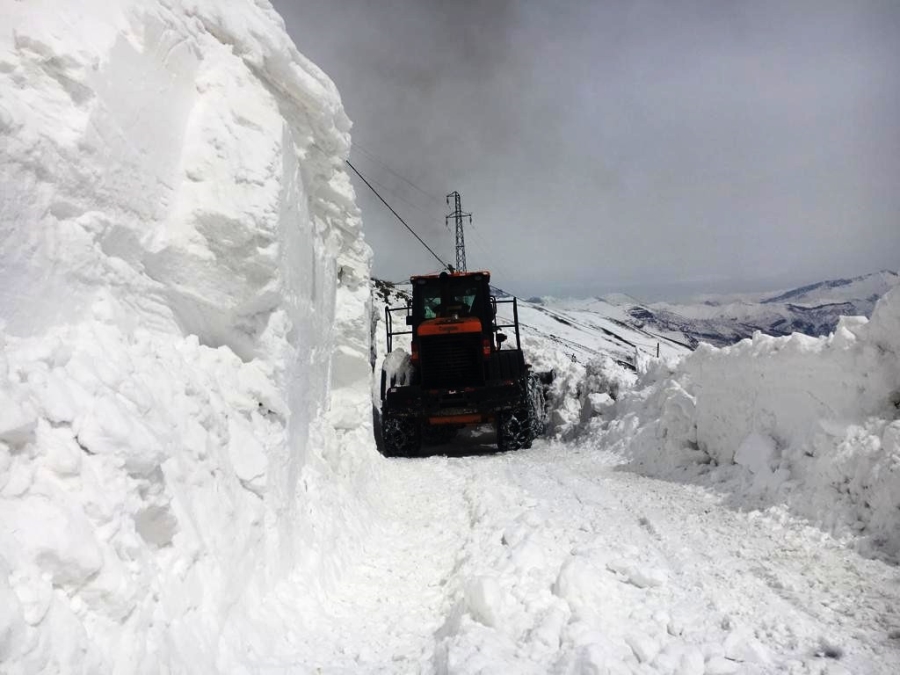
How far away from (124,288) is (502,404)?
9.08m

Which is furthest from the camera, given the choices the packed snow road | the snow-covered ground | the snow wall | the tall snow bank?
the tall snow bank

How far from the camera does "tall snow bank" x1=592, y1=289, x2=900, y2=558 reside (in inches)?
195

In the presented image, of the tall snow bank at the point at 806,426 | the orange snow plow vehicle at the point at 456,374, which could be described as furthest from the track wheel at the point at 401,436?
the tall snow bank at the point at 806,426

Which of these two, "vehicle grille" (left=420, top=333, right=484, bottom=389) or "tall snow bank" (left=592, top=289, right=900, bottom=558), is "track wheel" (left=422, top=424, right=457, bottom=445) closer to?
"vehicle grille" (left=420, top=333, right=484, bottom=389)

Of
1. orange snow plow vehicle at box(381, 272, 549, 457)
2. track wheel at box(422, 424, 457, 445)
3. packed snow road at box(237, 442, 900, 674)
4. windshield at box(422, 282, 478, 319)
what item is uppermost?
windshield at box(422, 282, 478, 319)

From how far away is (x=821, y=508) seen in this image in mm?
5262

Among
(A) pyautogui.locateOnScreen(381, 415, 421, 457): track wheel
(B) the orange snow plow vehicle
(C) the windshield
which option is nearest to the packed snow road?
(B) the orange snow plow vehicle

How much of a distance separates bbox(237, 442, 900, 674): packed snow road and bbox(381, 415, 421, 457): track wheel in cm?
600

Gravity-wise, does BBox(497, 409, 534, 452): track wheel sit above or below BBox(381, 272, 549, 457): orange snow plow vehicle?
below

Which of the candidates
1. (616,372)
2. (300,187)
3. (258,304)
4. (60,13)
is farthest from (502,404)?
(60,13)

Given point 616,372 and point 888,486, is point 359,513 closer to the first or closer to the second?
point 888,486

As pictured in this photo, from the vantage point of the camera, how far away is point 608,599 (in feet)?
12.9

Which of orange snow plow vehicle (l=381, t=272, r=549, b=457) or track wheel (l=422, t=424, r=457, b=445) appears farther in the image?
track wheel (l=422, t=424, r=457, b=445)

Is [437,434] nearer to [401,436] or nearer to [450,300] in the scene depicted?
[401,436]
